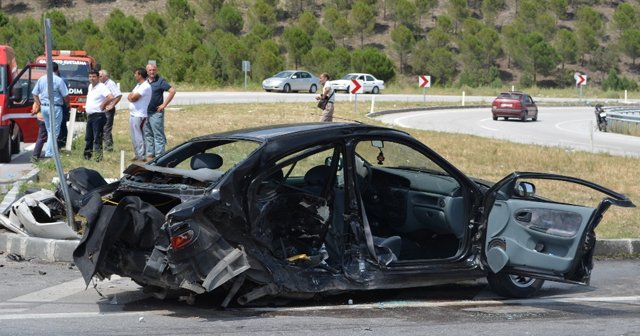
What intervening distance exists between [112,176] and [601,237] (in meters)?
7.46

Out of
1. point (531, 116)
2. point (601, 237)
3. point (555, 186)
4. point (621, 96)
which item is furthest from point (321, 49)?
point (601, 237)

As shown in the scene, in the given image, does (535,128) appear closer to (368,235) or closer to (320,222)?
(368,235)

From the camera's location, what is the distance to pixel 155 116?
1584 centimetres

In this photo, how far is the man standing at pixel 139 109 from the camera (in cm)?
1546

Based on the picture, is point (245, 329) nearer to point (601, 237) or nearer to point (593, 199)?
point (601, 237)

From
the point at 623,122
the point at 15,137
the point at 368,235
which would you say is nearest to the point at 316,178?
the point at 368,235

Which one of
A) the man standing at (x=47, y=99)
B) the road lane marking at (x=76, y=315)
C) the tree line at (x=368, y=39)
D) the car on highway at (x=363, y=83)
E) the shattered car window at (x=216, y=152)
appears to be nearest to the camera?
the road lane marking at (x=76, y=315)

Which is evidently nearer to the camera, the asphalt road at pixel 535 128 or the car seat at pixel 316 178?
the car seat at pixel 316 178

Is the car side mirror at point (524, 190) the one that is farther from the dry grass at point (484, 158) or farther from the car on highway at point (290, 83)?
the car on highway at point (290, 83)

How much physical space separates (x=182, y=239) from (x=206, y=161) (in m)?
1.04

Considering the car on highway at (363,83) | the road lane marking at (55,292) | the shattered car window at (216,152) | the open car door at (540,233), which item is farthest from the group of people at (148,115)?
the car on highway at (363,83)

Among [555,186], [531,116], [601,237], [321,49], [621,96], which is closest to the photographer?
[601,237]

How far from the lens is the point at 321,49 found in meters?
71.1

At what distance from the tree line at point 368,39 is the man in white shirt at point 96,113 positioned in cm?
4125
